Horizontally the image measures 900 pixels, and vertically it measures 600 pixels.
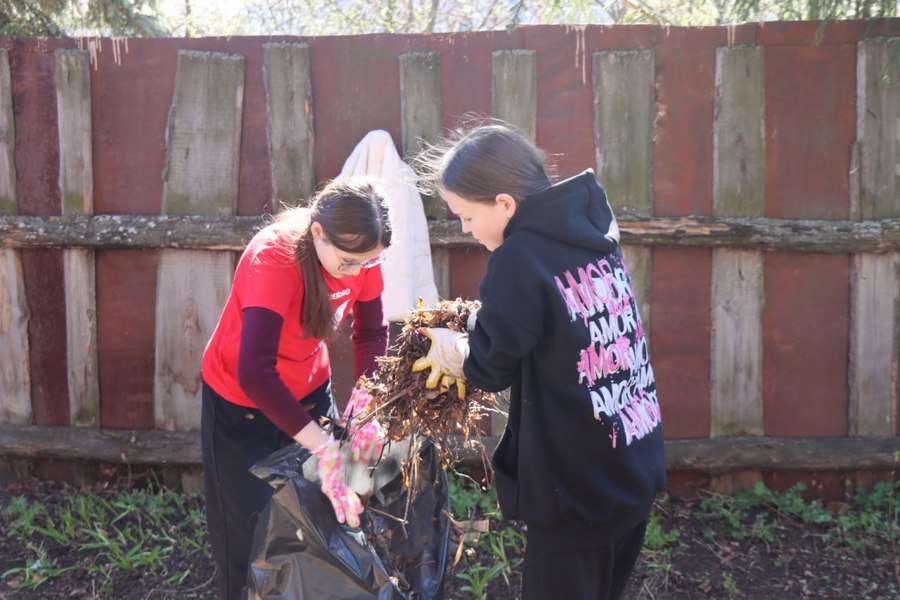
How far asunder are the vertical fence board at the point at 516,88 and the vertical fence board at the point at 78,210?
1898mm

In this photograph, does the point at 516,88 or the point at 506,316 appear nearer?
the point at 506,316

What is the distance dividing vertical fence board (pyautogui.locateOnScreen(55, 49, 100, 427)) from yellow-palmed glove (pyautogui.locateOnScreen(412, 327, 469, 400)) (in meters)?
2.48

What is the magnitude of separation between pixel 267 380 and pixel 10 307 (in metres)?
2.46

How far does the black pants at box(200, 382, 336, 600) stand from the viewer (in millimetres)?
2830

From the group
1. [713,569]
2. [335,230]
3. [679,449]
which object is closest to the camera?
[335,230]

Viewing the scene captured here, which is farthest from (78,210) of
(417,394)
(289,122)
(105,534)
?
(417,394)

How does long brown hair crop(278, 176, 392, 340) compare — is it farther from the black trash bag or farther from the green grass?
the green grass

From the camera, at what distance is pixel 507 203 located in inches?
90.2

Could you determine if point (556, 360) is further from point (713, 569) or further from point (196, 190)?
point (196, 190)

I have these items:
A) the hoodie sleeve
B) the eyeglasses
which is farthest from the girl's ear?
the eyeglasses

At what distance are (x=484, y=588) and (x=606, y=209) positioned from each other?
6.21ft

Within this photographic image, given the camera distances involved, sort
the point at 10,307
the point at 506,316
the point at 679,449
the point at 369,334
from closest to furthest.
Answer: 1. the point at 506,316
2. the point at 369,334
3. the point at 679,449
4. the point at 10,307

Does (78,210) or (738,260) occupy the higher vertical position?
(78,210)

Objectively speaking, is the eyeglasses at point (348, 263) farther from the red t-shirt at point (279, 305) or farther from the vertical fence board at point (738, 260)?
the vertical fence board at point (738, 260)
